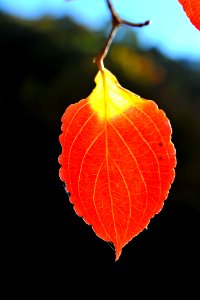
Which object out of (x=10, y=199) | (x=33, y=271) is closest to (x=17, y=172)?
(x=10, y=199)

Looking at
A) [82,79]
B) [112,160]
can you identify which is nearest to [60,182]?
[82,79]

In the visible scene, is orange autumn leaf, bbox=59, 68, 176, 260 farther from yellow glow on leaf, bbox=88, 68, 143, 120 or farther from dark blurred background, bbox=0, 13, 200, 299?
dark blurred background, bbox=0, 13, 200, 299

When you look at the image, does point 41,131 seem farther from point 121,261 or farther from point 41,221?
point 121,261

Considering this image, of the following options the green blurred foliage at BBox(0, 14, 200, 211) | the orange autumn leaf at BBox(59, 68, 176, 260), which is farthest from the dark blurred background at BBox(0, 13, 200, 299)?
the orange autumn leaf at BBox(59, 68, 176, 260)

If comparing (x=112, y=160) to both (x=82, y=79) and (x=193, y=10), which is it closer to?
(x=193, y=10)

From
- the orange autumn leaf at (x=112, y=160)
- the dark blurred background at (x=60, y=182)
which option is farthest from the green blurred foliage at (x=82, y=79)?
the orange autumn leaf at (x=112, y=160)

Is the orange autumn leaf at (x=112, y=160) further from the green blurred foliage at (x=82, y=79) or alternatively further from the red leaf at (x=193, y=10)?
the green blurred foliage at (x=82, y=79)
